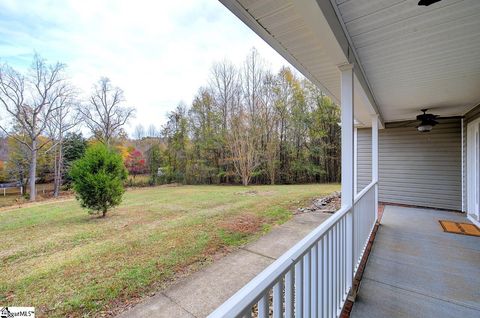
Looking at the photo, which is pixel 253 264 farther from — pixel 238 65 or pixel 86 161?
pixel 238 65

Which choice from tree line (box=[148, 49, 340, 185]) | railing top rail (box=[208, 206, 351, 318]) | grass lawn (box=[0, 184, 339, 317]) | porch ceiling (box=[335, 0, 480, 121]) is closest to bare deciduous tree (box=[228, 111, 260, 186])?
tree line (box=[148, 49, 340, 185])

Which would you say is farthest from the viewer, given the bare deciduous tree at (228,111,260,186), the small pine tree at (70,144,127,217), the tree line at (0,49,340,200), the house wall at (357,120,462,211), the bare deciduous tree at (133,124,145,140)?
the bare deciduous tree at (133,124,145,140)

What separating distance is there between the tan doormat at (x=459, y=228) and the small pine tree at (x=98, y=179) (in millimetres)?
7506

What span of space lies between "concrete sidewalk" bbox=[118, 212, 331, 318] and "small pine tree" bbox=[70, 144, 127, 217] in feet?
13.9

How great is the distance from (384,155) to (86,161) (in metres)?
8.38

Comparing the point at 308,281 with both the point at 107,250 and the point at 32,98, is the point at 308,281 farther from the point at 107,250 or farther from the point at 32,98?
the point at 32,98

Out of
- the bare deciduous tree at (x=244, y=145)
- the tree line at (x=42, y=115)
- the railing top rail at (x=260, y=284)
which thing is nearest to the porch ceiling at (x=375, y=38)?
the railing top rail at (x=260, y=284)

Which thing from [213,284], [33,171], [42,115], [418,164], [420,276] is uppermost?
[42,115]

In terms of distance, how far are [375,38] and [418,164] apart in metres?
5.57

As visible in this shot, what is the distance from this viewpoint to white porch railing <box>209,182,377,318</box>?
0.69m

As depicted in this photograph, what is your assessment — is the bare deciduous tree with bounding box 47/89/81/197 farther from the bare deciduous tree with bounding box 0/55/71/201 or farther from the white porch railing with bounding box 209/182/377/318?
the white porch railing with bounding box 209/182/377/318

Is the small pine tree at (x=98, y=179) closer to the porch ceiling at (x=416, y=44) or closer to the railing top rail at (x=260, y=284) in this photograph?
the railing top rail at (x=260, y=284)

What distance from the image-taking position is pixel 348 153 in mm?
1952

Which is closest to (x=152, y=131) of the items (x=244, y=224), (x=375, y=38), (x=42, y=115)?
(x=42, y=115)
